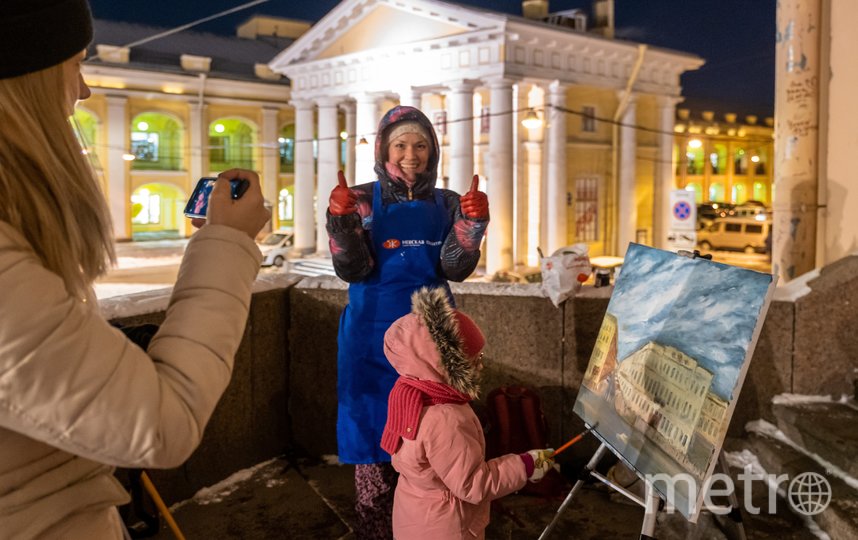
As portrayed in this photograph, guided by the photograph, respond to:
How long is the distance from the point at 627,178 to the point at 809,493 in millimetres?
26238

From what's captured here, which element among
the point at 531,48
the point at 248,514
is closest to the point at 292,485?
the point at 248,514

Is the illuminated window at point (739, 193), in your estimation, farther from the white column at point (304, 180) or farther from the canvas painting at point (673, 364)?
the canvas painting at point (673, 364)

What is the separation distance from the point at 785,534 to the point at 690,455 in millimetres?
1929

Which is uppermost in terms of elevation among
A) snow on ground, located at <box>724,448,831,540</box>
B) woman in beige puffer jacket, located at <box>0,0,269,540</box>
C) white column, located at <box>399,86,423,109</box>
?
white column, located at <box>399,86,423,109</box>

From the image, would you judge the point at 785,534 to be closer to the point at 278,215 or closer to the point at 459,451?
the point at 459,451

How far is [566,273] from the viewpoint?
4992 millimetres

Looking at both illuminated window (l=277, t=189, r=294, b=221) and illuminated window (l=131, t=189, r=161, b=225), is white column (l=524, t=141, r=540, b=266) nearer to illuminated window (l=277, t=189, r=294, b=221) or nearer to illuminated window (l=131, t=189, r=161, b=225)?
illuminated window (l=277, t=189, r=294, b=221)

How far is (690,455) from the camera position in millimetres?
2719

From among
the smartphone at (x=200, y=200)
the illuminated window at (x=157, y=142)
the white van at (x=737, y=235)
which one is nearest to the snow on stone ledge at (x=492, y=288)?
the smartphone at (x=200, y=200)

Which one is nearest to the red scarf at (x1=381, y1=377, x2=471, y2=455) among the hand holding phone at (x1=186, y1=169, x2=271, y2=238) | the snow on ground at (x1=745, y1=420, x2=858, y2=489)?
Answer: the hand holding phone at (x1=186, y1=169, x2=271, y2=238)

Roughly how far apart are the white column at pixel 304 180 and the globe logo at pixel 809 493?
28.9 m

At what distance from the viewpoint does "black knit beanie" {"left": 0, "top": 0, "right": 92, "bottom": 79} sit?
123 cm

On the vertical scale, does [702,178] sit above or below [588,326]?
above

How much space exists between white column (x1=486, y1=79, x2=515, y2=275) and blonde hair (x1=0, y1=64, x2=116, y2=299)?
2329 centimetres
